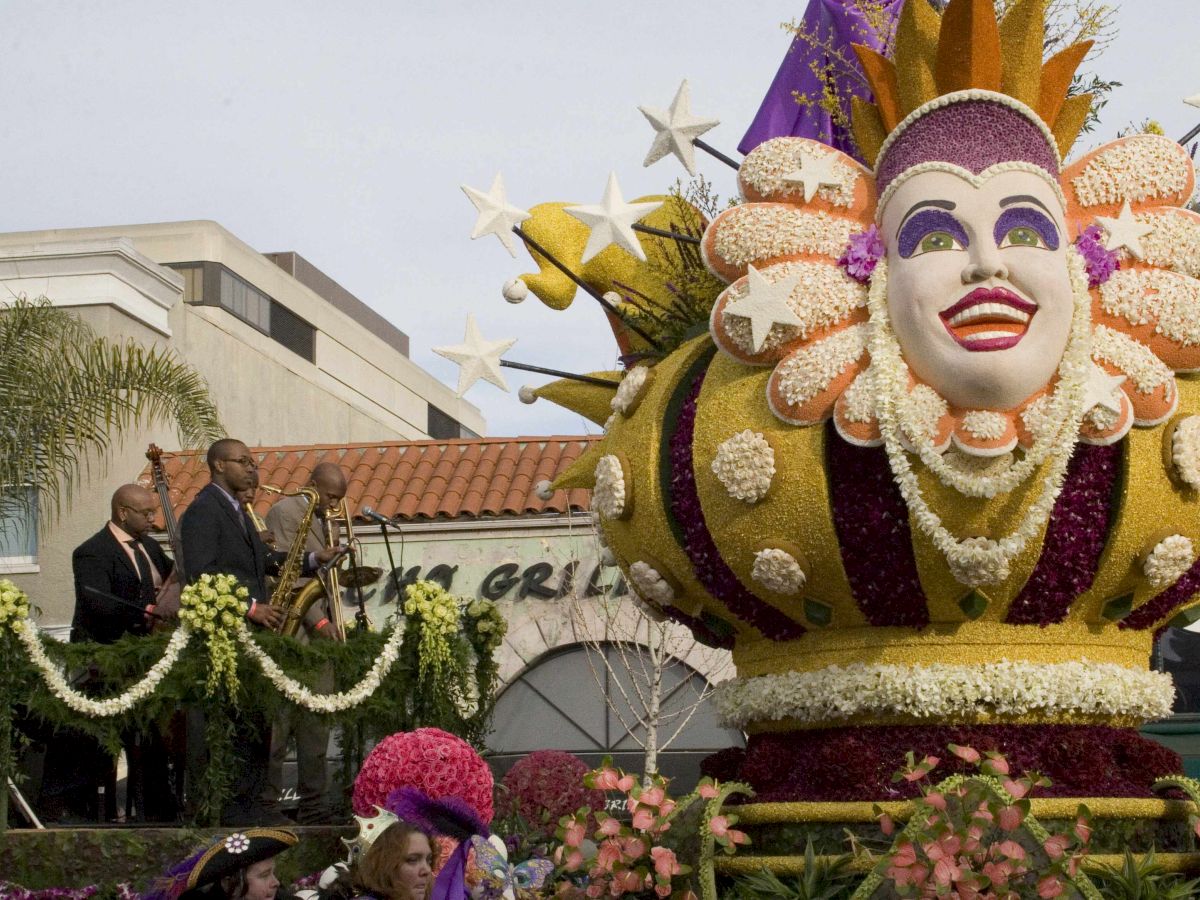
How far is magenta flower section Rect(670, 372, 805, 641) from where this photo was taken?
6.93 meters

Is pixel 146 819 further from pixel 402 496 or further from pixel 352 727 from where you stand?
pixel 402 496

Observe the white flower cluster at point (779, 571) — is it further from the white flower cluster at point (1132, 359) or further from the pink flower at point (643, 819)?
the white flower cluster at point (1132, 359)

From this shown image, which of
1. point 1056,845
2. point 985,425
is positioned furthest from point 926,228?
point 1056,845

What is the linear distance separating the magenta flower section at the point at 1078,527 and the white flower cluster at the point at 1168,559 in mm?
194

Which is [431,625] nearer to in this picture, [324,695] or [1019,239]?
[324,695]

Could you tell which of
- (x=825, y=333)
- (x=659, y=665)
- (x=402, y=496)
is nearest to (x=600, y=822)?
(x=825, y=333)

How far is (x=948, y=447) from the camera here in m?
6.43

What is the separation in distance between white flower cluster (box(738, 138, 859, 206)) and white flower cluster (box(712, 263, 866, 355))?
378 mm

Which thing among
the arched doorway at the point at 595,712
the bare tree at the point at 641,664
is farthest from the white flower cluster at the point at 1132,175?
the arched doorway at the point at 595,712

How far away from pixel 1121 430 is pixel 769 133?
8.17 feet

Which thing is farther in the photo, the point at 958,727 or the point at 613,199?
the point at 613,199

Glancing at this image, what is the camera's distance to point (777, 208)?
701cm

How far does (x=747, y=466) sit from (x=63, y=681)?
12.9 ft

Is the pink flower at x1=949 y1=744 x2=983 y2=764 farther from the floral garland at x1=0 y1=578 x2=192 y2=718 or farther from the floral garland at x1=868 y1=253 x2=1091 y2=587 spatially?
the floral garland at x1=0 y1=578 x2=192 y2=718
